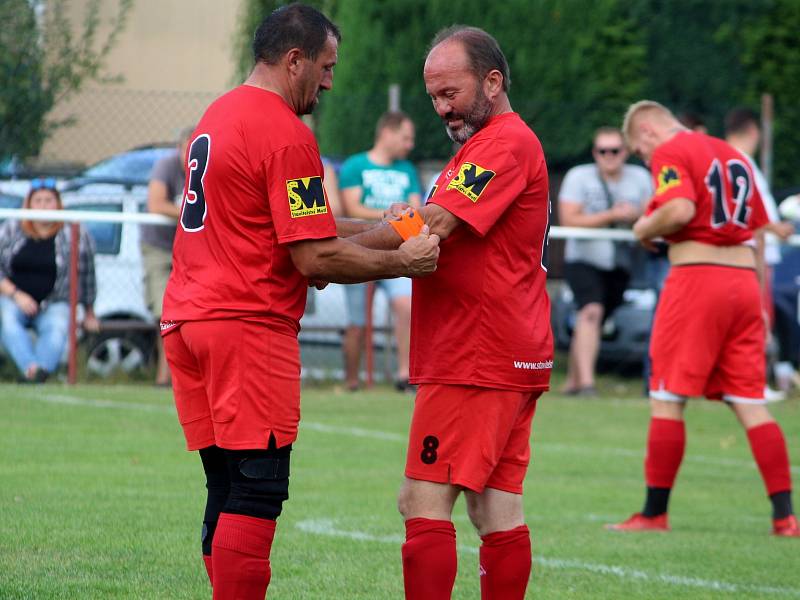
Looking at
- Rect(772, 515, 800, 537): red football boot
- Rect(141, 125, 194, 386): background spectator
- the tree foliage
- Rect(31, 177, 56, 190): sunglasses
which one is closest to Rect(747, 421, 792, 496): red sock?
Rect(772, 515, 800, 537): red football boot

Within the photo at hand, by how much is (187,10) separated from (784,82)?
10.8 m

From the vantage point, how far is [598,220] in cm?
1355

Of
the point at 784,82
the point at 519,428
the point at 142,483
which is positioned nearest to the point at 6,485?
the point at 142,483

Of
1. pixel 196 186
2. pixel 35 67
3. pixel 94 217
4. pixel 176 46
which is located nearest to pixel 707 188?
pixel 196 186

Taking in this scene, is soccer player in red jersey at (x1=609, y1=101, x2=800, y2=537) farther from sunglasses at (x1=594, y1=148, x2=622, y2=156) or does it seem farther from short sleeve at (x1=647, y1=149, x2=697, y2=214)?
sunglasses at (x1=594, y1=148, x2=622, y2=156)

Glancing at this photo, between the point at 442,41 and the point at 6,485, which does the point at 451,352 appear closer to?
the point at 442,41

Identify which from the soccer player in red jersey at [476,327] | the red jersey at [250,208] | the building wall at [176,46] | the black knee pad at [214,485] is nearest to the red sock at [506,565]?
the soccer player in red jersey at [476,327]

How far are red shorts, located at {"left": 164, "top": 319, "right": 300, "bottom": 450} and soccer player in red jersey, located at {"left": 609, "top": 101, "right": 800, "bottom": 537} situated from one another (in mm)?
3516

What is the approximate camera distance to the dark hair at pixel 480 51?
5312 mm

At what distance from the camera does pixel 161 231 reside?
43.5 ft

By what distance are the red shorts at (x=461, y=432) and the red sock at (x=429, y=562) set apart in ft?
0.59

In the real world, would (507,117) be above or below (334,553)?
above

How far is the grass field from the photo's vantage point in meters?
6.32

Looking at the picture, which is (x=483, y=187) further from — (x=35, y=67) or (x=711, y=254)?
(x=35, y=67)
